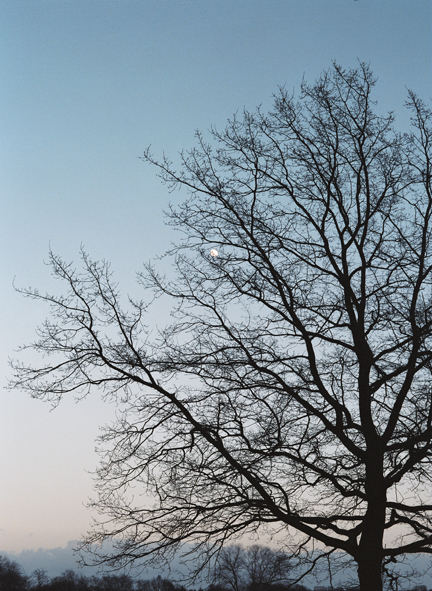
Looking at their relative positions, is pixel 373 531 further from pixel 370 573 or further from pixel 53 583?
pixel 53 583

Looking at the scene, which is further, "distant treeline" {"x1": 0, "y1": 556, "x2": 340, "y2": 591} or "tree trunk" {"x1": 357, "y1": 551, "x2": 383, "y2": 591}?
"distant treeline" {"x1": 0, "y1": 556, "x2": 340, "y2": 591}

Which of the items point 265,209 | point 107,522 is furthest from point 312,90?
point 107,522

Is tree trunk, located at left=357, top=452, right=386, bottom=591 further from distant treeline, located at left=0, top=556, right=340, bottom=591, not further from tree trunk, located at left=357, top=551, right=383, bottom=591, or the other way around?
distant treeline, located at left=0, top=556, right=340, bottom=591

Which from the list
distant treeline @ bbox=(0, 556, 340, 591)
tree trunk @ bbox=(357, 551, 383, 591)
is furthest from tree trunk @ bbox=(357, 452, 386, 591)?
distant treeline @ bbox=(0, 556, 340, 591)

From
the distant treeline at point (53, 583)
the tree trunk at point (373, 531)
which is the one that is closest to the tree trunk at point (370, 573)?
the tree trunk at point (373, 531)

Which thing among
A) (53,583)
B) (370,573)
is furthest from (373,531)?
(53,583)

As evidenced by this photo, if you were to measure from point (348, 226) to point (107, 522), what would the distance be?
740 centimetres

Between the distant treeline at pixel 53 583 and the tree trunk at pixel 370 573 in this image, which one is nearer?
the tree trunk at pixel 370 573

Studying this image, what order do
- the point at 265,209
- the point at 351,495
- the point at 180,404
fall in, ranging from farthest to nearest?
the point at 265,209 < the point at 351,495 < the point at 180,404

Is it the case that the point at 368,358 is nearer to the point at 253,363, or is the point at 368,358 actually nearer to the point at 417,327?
the point at 417,327

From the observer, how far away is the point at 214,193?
12.1 metres

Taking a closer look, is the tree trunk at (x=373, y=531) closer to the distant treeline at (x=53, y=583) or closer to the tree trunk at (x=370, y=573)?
the tree trunk at (x=370, y=573)

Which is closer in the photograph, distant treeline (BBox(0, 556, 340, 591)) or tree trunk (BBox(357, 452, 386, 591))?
tree trunk (BBox(357, 452, 386, 591))

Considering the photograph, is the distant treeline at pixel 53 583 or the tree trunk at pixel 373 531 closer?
the tree trunk at pixel 373 531
